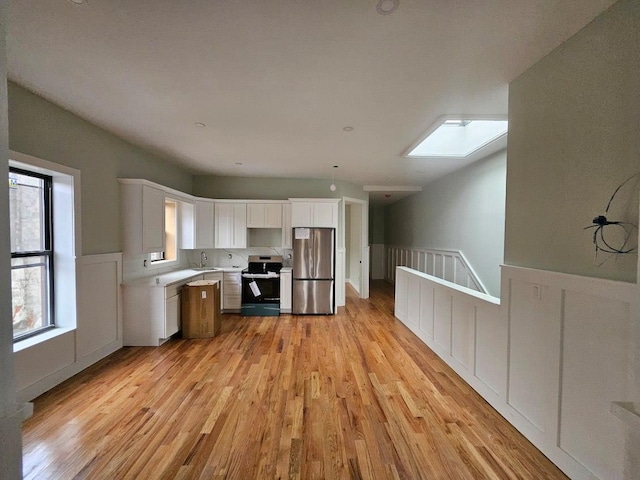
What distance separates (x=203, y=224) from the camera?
5395 millimetres

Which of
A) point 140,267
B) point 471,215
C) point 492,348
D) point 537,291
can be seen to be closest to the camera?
point 537,291

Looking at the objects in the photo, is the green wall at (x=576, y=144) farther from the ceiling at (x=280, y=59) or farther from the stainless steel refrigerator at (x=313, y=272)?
the stainless steel refrigerator at (x=313, y=272)

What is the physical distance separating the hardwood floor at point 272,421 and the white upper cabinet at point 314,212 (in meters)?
2.45

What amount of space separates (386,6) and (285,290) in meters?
4.45

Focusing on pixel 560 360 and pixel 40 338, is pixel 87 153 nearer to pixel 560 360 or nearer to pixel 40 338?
pixel 40 338

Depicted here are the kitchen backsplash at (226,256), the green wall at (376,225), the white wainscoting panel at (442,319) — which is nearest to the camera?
the white wainscoting panel at (442,319)

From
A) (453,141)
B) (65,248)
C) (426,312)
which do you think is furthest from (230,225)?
(453,141)

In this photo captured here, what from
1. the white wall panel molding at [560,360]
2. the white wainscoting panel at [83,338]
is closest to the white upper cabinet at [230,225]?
the white wainscoting panel at [83,338]

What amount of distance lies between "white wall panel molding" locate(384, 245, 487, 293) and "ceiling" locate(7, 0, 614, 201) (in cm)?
277

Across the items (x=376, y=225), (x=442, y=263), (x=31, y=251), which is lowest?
(x=442, y=263)

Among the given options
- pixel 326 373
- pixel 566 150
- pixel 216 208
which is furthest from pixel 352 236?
pixel 566 150

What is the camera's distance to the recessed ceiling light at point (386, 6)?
150 centimetres

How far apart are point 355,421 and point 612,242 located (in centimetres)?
203

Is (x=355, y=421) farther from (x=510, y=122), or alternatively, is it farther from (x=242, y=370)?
(x=510, y=122)
